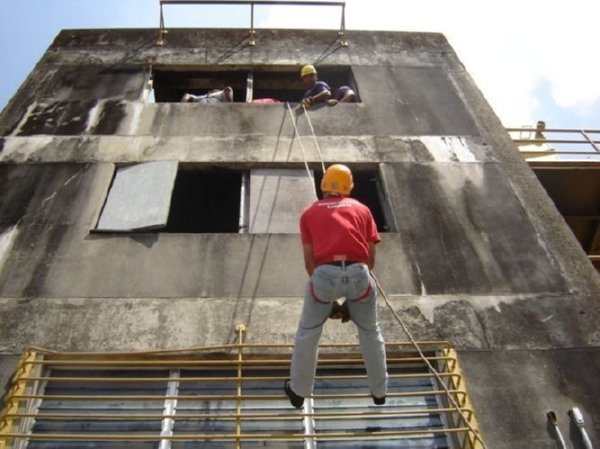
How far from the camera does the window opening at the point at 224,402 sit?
195 inches

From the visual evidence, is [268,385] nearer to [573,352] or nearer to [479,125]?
[573,352]

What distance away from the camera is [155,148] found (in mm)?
8250

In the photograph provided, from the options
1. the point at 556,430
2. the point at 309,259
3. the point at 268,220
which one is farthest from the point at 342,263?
the point at 268,220

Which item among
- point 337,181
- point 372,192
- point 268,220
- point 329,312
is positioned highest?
point 372,192

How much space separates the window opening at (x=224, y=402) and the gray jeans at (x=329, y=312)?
0.70 metres

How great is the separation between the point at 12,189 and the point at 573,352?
7.87 metres

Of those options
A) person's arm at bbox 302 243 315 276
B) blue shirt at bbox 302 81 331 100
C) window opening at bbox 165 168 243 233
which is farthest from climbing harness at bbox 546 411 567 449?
blue shirt at bbox 302 81 331 100

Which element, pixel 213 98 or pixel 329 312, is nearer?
pixel 329 312

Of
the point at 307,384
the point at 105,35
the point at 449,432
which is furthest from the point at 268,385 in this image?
the point at 105,35

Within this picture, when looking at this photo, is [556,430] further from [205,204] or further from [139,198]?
[205,204]

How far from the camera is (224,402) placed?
5348mm

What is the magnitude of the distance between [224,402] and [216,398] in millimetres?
337

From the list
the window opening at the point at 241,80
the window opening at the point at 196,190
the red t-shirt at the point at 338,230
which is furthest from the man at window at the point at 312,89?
the red t-shirt at the point at 338,230

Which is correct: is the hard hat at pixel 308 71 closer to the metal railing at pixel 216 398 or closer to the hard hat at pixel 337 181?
the hard hat at pixel 337 181
